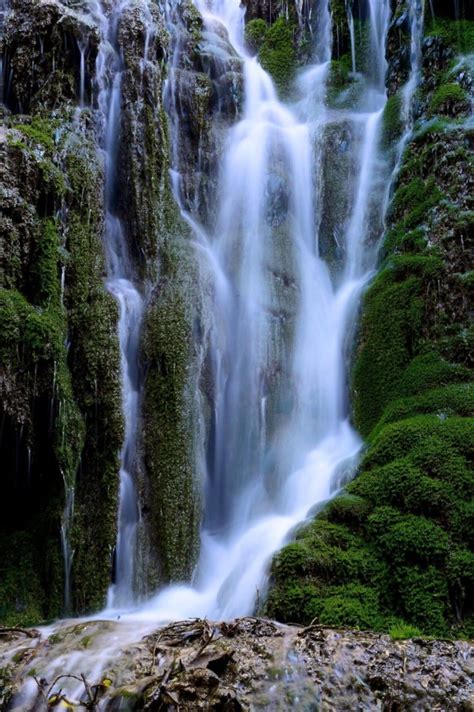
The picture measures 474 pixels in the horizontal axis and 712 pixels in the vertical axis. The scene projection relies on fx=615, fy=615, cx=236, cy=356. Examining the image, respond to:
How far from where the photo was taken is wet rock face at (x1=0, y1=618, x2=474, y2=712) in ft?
15.8

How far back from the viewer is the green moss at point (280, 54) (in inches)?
799

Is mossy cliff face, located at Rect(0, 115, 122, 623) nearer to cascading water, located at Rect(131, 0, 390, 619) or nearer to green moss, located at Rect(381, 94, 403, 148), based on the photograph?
cascading water, located at Rect(131, 0, 390, 619)

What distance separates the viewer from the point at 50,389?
31.2ft

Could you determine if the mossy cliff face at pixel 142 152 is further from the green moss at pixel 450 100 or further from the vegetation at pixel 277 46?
the vegetation at pixel 277 46

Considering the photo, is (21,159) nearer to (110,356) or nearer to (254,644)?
(110,356)

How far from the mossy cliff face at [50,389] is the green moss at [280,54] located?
11.6 meters

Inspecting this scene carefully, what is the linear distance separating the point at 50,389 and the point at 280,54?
16438 millimetres

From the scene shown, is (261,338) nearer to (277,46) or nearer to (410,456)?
(410,456)

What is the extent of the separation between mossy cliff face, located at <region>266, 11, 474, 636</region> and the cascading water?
750 millimetres

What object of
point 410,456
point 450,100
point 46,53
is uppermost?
point 46,53

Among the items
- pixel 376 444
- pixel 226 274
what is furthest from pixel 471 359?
pixel 226 274

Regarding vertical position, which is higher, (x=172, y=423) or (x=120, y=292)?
(x=120, y=292)

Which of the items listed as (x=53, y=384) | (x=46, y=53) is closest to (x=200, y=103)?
(x=46, y=53)

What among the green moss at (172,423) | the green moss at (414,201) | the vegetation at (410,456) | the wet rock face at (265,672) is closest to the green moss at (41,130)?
the green moss at (172,423)
